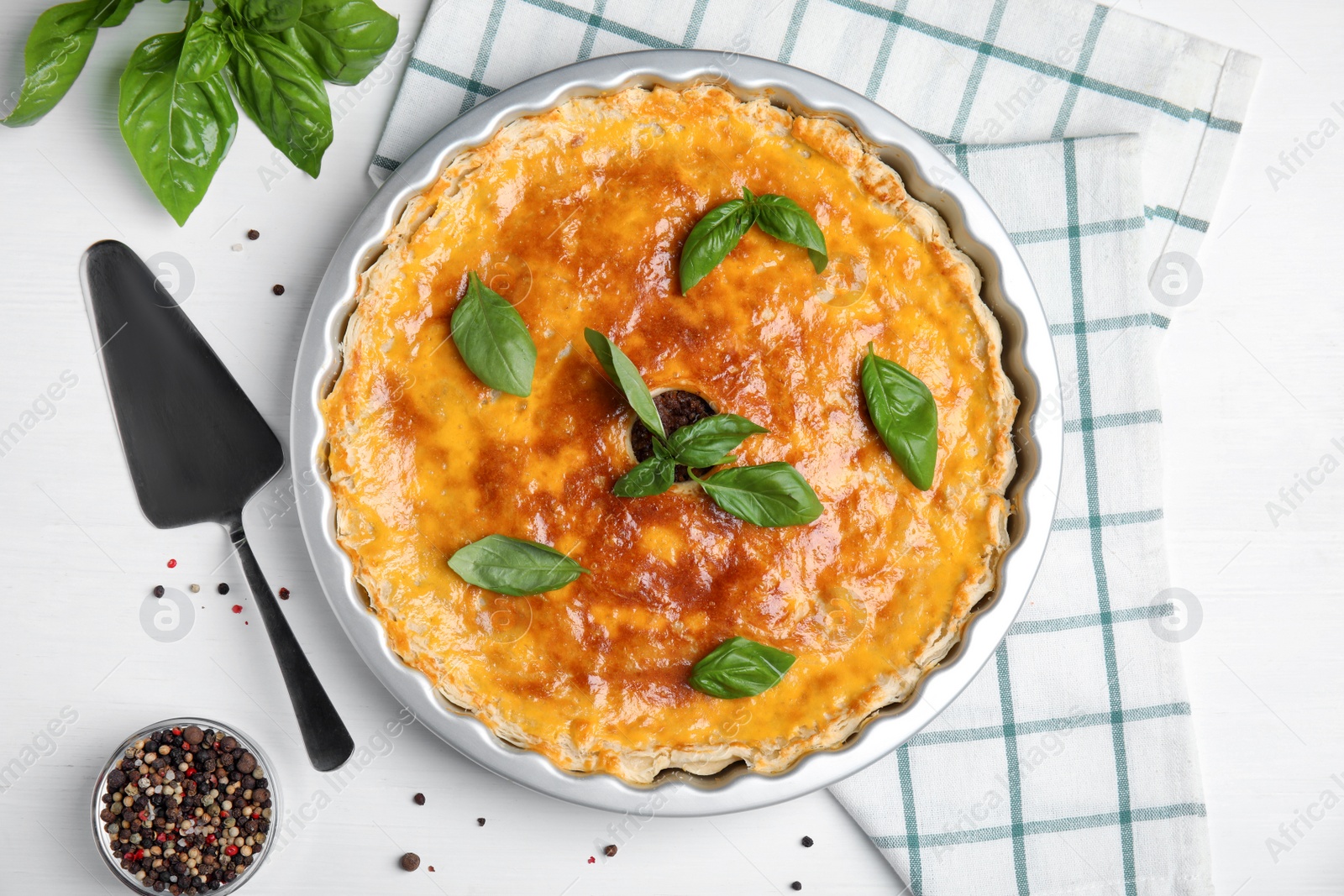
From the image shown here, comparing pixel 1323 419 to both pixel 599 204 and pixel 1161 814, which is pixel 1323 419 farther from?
pixel 599 204

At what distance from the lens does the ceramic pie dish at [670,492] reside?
2.57 metres

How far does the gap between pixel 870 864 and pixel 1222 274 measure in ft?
7.93

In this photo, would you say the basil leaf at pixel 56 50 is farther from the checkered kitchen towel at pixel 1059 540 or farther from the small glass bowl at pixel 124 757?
the small glass bowl at pixel 124 757

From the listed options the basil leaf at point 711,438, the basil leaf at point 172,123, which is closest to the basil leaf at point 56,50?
the basil leaf at point 172,123

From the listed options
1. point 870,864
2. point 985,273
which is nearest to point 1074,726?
point 870,864

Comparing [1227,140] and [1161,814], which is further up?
[1227,140]

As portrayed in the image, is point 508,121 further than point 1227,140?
No

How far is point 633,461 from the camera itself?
263 centimetres

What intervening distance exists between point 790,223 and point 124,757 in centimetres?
270

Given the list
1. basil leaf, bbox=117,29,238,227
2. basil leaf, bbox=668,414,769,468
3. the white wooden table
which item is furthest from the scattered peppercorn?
basil leaf, bbox=668,414,769,468

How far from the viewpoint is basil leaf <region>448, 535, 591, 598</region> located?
246 cm

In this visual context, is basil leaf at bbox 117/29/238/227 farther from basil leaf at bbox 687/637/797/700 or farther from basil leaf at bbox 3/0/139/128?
basil leaf at bbox 687/637/797/700

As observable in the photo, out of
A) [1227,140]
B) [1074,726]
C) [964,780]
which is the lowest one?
[964,780]

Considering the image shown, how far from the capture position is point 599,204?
102 inches
